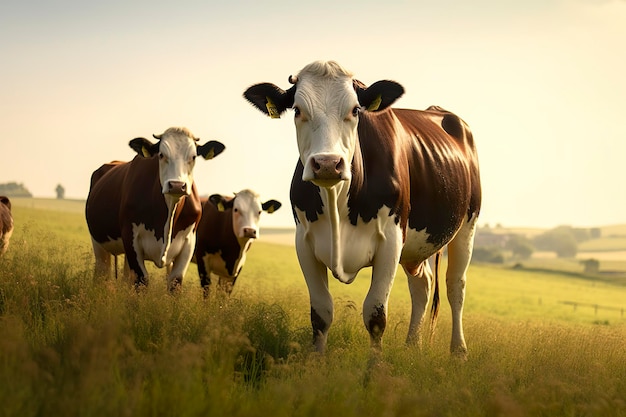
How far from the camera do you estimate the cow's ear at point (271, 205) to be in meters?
14.4

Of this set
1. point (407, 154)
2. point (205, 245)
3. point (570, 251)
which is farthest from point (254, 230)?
point (570, 251)

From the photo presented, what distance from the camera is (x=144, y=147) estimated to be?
11000 millimetres

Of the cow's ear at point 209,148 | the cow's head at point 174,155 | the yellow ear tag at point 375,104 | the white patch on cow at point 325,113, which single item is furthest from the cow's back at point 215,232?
the white patch on cow at point 325,113

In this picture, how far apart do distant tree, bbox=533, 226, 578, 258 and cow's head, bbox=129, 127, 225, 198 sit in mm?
143907

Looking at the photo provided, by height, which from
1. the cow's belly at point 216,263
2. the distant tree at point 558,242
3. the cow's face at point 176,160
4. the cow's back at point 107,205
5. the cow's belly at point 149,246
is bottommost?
the distant tree at point 558,242

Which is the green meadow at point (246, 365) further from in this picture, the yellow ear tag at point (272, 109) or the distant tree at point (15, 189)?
the distant tree at point (15, 189)

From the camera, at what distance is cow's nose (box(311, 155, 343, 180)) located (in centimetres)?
600

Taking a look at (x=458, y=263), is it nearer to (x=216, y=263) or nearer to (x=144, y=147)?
(x=144, y=147)

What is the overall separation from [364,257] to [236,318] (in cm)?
130

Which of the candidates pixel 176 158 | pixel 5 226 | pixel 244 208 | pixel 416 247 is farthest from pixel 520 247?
pixel 416 247

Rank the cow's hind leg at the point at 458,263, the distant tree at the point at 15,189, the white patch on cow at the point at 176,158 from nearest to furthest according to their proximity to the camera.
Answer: the cow's hind leg at the point at 458,263, the white patch on cow at the point at 176,158, the distant tree at the point at 15,189

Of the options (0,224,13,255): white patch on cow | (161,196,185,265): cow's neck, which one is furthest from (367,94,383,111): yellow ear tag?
(0,224,13,255): white patch on cow

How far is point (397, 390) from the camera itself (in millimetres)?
5625

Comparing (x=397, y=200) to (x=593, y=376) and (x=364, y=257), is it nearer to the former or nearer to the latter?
(x=364, y=257)
